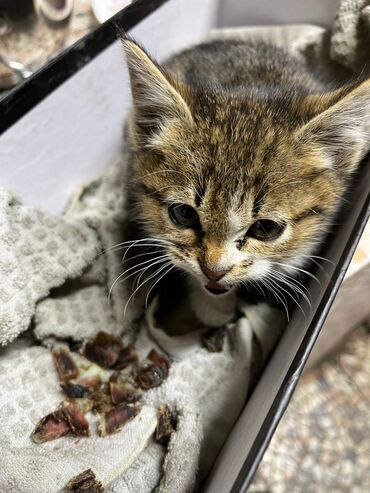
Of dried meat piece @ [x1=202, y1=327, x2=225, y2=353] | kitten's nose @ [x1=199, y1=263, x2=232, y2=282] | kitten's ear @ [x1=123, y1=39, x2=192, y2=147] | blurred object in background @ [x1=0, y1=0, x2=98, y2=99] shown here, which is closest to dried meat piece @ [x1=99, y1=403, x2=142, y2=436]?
dried meat piece @ [x1=202, y1=327, x2=225, y2=353]

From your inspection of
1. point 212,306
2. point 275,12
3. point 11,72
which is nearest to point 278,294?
point 212,306

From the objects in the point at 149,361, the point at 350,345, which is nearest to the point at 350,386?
the point at 350,345

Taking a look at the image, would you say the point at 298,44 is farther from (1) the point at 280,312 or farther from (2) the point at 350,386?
(2) the point at 350,386

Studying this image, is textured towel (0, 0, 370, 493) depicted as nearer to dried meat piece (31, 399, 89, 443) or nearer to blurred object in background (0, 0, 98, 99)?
dried meat piece (31, 399, 89, 443)

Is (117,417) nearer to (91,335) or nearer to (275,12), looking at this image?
(91,335)

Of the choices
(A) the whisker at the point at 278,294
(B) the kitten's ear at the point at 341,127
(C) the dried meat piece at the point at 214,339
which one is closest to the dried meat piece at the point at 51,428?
(C) the dried meat piece at the point at 214,339
